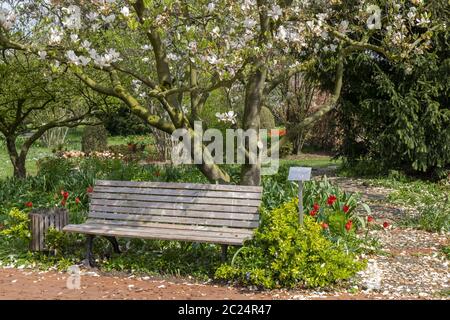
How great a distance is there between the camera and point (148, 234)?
556cm

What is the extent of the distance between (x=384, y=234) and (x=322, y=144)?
11.9 metres

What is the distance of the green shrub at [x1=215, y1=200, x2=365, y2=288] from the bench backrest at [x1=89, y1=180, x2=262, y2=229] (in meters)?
0.35

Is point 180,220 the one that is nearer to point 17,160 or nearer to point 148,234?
point 148,234

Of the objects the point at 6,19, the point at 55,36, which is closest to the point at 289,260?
the point at 55,36

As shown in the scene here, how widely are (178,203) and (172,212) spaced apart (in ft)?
0.35

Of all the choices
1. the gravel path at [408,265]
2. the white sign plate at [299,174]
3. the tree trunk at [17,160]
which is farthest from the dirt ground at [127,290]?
the tree trunk at [17,160]

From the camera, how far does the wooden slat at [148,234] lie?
527 centimetres

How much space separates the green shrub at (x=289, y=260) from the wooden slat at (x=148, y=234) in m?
0.21

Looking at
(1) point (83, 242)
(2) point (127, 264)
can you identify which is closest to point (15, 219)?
(1) point (83, 242)

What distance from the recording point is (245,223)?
565cm

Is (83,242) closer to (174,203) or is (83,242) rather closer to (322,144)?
(174,203)

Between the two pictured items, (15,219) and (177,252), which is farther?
(15,219)
